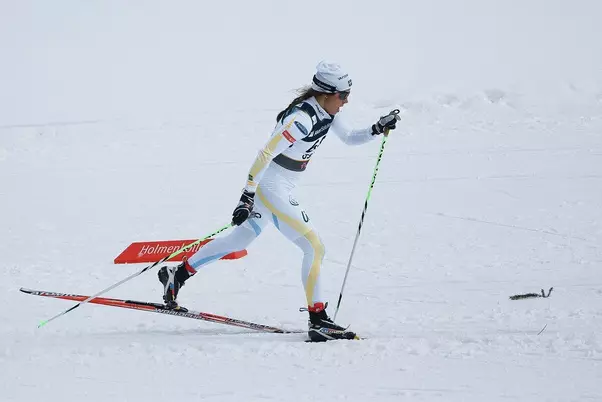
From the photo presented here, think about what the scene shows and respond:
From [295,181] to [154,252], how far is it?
111 inches

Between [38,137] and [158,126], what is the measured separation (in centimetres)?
212

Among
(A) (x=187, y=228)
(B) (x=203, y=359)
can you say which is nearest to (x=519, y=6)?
(A) (x=187, y=228)

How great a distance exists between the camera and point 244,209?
4.55 metres

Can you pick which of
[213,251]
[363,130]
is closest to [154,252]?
[213,251]

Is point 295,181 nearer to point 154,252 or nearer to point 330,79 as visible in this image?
point 330,79

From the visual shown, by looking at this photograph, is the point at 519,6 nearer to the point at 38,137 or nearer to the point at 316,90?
the point at 38,137

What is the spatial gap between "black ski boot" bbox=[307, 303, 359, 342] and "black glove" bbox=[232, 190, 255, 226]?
30.5 inches

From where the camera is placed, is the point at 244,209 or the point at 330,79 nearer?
the point at 244,209

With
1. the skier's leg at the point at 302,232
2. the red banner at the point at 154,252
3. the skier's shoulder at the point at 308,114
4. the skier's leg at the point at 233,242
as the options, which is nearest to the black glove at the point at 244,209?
the skier's leg at the point at 302,232

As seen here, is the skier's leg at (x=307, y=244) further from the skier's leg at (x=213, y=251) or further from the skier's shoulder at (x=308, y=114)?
the skier's shoulder at (x=308, y=114)

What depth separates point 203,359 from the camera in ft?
14.3

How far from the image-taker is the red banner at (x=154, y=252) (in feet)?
23.1

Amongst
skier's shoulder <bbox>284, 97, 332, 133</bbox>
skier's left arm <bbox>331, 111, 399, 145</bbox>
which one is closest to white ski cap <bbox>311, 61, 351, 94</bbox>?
skier's shoulder <bbox>284, 97, 332, 133</bbox>

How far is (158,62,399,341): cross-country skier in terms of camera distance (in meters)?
4.61
